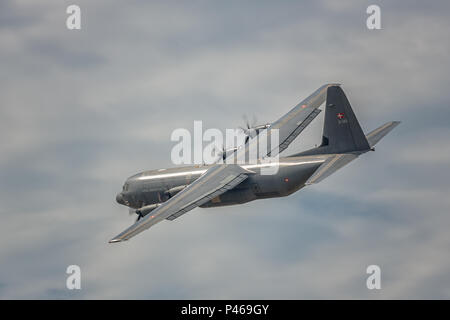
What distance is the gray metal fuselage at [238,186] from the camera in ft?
247

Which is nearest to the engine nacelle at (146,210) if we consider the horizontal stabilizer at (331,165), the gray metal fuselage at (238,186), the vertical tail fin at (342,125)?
the gray metal fuselage at (238,186)

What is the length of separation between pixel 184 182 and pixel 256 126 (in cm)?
1206

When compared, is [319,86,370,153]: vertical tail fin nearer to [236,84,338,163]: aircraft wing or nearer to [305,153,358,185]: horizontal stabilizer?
[305,153,358,185]: horizontal stabilizer

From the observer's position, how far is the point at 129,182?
82.9 m

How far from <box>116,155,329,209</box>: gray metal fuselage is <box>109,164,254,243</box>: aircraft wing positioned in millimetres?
1351

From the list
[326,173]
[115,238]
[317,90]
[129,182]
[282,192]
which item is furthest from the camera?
[317,90]

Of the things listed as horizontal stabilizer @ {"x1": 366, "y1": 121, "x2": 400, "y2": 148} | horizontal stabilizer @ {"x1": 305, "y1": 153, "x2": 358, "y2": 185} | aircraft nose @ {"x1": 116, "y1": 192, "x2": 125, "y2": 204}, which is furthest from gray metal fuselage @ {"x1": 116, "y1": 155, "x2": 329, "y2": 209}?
horizontal stabilizer @ {"x1": 366, "y1": 121, "x2": 400, "y2": 148}

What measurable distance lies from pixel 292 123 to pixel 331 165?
1266 centimetres

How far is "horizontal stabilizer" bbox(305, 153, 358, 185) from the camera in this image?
70438 mm

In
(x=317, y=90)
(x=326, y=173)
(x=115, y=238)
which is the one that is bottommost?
(x=115, y=238)

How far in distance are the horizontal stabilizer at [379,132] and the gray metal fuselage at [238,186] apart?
650 centimetres

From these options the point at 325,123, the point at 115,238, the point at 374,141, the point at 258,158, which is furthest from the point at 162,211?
the point at 374,141

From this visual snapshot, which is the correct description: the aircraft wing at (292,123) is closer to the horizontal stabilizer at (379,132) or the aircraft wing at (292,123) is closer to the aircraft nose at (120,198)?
the horizontal stabilizer at (379,132)

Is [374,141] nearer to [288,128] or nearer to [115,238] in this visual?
[288,128]
